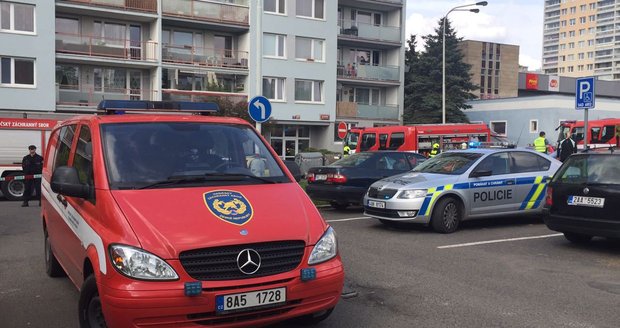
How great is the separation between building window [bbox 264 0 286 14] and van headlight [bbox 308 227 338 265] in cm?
3176

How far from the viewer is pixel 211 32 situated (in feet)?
113

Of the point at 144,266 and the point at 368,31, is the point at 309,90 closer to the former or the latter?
the point at 368,31

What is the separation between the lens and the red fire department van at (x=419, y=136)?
2572 cm

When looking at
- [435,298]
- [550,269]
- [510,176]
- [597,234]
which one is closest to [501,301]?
[435,298]

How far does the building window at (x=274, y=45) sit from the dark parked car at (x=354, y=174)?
73.9 feet

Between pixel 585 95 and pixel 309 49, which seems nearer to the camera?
pixel 585 95

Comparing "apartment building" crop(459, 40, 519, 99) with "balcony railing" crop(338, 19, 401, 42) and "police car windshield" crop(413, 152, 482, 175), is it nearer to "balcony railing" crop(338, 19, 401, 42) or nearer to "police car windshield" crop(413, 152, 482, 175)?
"balcony railing" crop(338, 19, 401, 42)

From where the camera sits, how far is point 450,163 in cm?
1046

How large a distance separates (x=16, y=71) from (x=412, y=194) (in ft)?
81.9

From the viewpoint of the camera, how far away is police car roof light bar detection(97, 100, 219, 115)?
18.6 feet

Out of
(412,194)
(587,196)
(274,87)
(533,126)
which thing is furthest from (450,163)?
(533,126)

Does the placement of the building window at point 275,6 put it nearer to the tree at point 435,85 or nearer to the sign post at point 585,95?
the tree at point 435,85

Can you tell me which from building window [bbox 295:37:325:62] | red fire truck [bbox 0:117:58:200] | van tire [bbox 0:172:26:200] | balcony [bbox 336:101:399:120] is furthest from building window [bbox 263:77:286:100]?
van tire [bbox 0:172:26:200]

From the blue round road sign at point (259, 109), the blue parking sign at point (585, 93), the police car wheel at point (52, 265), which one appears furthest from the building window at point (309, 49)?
the police car wheel at point (52, 265)
